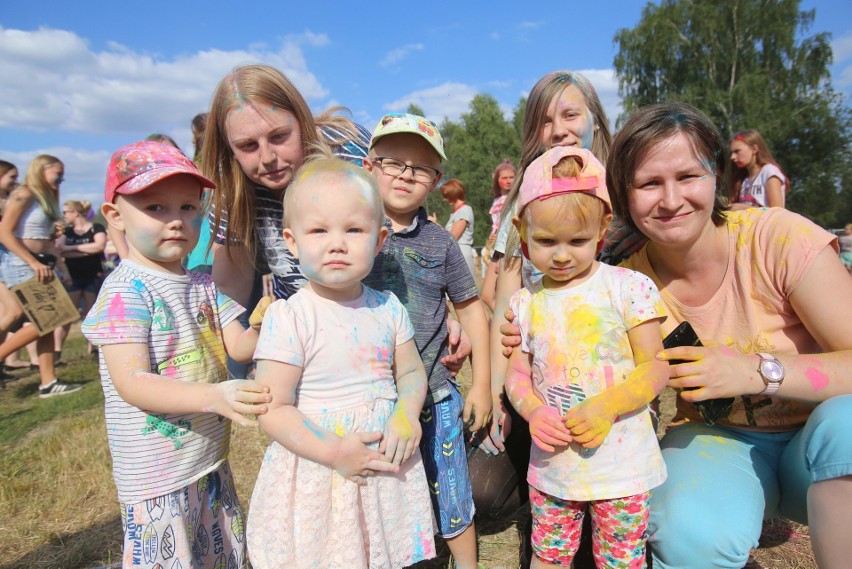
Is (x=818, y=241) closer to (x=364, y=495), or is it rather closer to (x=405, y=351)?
(x=405, y=351)

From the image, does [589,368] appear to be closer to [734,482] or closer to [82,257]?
[734,482]

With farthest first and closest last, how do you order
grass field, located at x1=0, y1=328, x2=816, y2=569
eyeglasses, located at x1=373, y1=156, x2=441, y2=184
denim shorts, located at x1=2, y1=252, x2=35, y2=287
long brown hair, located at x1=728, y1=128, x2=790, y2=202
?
1. long brown hair, located at x1=728, y1=128, x2=790, y2=202
2. denim shorts, located at x1=2, y1=252, x2=35, y2=287
3. grass field, located at x1=0, y1=328, x2=816, y2=569
4. eyeglasses, located at x1=373, y1=156, x2=441, y2=184

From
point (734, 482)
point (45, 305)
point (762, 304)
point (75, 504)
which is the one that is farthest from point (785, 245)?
point (45, 305)

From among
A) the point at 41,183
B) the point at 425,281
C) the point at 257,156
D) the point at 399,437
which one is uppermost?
the point at 41,183

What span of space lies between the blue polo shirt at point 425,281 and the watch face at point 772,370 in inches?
41.6

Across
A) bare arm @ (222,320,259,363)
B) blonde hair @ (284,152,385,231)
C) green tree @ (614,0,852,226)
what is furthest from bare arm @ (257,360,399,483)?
green tree @ (614,0,852,226)

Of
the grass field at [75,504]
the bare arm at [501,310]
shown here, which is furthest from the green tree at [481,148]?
the bare arm at [501,310]

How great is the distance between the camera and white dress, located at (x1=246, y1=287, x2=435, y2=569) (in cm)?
146

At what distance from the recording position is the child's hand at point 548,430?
154 centimetres

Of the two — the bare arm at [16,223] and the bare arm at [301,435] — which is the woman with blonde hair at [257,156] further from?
the bare arm at [16,223]

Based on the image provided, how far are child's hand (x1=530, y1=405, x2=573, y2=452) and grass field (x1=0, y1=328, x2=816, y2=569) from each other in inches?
39.0

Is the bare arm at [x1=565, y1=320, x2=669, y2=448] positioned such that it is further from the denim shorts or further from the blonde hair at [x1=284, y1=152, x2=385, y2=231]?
the denim shorts

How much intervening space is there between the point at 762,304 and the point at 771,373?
0.33m

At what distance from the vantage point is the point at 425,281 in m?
2.03
